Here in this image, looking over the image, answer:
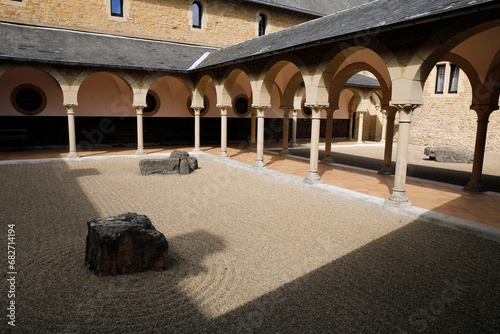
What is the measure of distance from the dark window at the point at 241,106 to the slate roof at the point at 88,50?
12.3 ft

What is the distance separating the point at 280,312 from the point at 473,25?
5.34 metres

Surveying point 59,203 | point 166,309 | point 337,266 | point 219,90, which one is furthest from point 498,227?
point 219,90

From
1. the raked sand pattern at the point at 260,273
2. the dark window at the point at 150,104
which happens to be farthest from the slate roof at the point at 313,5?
the raked sand pattern at the point at 260,273

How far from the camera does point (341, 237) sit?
5238 millimetres

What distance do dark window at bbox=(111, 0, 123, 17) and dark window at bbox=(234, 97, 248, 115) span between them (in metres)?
7.26

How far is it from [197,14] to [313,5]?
791 cm

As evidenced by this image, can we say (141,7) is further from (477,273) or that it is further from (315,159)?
(477,273)

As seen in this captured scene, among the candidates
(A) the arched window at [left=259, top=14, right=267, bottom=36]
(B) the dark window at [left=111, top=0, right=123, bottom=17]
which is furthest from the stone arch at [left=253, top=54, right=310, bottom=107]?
(A) the arched window at [left=259, top=14, right=267, bottom=36]

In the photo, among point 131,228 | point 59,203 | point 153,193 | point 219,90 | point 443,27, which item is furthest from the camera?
point 219,90

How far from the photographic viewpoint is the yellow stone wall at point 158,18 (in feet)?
47.6

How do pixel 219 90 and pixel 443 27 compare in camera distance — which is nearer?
pixel 443 27

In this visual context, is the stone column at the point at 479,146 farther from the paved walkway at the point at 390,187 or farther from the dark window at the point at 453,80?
the dark window at the point at 453,80

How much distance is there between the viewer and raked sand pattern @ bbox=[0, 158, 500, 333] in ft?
10.2

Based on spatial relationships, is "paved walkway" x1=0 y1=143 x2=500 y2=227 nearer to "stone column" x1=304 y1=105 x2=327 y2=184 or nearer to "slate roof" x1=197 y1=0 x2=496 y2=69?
"stone column" x1=304 y1=105 x2=327 y2=184
